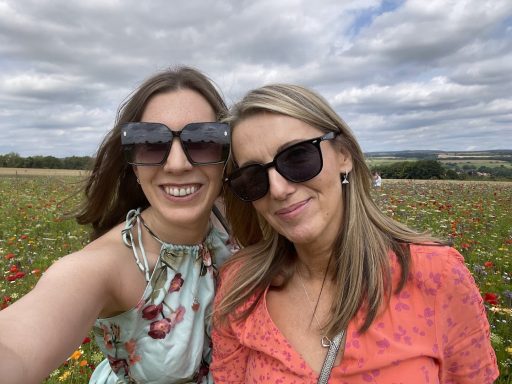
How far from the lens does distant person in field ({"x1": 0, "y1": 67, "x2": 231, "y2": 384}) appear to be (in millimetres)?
2230

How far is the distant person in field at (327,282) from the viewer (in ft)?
6.39

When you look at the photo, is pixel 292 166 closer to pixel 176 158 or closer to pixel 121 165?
pixel 176 158

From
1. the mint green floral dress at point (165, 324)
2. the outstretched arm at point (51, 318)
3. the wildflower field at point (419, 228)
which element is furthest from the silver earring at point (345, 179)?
the wildflower field at point (419, 228)

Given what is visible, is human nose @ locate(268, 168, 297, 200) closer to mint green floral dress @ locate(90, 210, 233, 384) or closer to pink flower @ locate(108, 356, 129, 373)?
mint green floral dress @ locate(90, 210, 233, 384)

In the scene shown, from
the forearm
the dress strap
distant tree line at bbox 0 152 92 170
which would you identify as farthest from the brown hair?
distant tree line at bbox 0 152 92 170

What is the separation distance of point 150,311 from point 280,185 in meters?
0.93

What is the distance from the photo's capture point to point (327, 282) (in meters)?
2.35

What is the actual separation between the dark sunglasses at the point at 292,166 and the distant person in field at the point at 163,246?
0.85ft

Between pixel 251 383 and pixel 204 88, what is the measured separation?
161 cm

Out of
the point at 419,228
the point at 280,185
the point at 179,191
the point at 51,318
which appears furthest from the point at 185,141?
the point at 419,228

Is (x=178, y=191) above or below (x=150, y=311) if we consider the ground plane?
above

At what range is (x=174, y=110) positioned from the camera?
95.6 inches

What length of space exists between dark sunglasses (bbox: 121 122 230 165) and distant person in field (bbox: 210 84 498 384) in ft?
0.29

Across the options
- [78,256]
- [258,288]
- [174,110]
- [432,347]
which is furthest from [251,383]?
[174,110]
